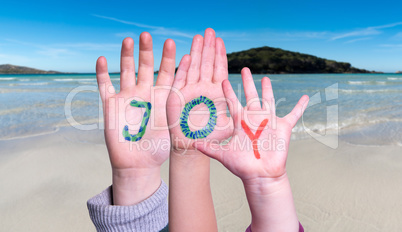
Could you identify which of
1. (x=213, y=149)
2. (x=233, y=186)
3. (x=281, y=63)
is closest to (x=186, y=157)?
(x=213, y=149)

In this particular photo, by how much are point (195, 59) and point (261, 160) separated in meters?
0.70

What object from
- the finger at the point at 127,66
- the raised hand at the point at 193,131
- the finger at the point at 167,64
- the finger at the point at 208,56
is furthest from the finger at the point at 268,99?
the finger at the point at 127,66

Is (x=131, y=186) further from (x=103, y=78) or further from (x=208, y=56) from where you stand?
(x=208, y=56)

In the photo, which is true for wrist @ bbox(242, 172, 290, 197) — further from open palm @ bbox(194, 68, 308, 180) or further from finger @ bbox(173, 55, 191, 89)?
finger @ bbox(173, 55, 191, 89)

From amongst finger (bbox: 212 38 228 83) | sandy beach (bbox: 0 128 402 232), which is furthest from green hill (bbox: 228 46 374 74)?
finger (bbox: 212 38 228 83)

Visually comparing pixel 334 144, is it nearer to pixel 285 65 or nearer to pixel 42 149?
pixel 42 149

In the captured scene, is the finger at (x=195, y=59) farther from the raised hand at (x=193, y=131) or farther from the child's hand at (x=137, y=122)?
the child's hand at (x=137, y=122)

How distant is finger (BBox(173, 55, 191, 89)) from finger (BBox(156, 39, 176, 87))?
185mm


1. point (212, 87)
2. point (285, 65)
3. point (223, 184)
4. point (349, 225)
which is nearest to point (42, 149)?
point (223, 184)

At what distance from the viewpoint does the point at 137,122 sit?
5.20 feet

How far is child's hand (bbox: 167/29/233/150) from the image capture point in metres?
1.35

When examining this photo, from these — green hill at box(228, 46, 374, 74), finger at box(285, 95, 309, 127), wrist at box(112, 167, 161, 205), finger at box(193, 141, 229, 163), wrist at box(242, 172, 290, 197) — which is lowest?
wrist at box(112, 167, 161, 205)

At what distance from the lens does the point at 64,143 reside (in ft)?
13.2

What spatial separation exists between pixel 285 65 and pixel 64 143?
62.2m
